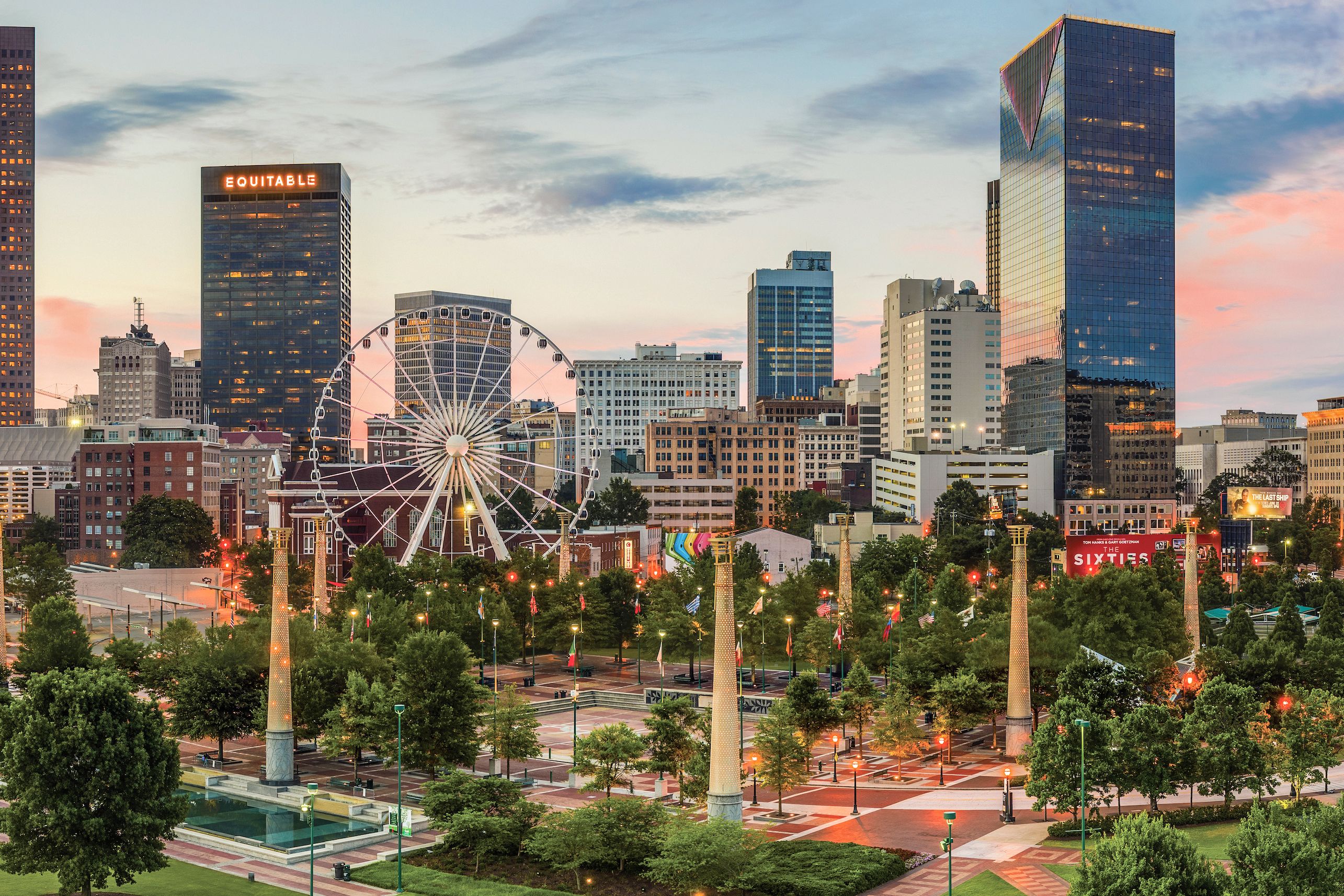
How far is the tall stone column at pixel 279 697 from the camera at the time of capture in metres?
72.5

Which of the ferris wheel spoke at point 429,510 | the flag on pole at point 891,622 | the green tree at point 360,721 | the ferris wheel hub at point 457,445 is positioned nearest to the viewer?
the green tree at point 360,721

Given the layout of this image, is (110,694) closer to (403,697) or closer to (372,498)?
(403,697)

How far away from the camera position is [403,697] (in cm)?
7212

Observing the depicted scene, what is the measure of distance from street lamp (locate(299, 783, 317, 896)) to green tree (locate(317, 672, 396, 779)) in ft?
8.17

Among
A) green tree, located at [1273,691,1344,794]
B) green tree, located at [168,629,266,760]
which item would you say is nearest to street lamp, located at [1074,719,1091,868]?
green tree, located at [1273,691,1344,794]

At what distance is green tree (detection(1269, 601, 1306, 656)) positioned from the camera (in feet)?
291

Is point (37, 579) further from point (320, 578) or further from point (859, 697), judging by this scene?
point (859, 697)

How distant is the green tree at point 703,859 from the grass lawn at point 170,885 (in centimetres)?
1546

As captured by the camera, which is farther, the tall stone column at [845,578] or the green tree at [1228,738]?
the tall stone column at [845,578]

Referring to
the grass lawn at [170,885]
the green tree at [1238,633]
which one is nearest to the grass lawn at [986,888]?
the grass lawn at [170,885]

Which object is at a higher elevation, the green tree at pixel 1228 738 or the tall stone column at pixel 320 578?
the tall stone column at pixel 320 578

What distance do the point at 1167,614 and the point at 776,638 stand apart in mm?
32522

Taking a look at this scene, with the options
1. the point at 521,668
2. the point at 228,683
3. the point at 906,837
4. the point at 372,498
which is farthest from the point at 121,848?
the point at 372,498

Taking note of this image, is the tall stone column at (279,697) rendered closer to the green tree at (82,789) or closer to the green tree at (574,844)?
the green tree at (82,789)
